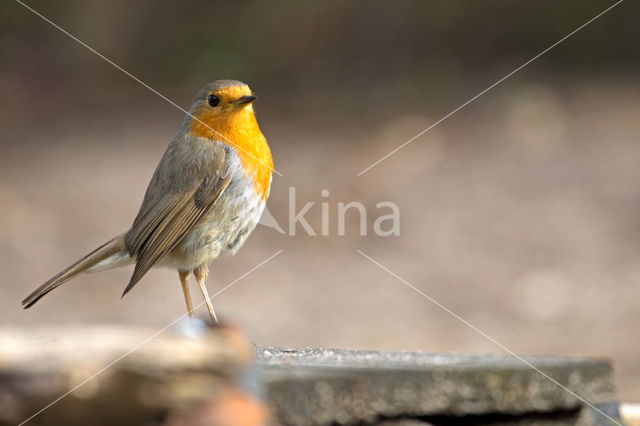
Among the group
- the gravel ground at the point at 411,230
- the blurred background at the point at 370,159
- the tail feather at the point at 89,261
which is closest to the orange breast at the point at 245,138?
the tail feather at the point at 89,261

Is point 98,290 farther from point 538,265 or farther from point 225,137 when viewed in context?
point 225,137

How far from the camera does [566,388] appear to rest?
6.44 feet

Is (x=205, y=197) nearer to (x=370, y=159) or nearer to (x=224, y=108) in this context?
(x=224, y=108)

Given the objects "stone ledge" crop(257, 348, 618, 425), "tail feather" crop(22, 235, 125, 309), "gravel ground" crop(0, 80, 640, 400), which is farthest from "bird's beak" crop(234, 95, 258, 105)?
"gravel ground" crop(0, 80, 640, 400)

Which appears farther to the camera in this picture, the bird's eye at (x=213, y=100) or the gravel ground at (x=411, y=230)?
the gravel ground at (x=411, y=230)

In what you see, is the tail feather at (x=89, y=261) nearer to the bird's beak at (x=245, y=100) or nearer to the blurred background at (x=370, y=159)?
the bird's beak at (x=245, y=100)

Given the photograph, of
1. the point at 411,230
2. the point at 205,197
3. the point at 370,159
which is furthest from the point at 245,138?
the point at 370,159

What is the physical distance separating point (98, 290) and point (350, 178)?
392 cm

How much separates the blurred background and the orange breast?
578 centimetres

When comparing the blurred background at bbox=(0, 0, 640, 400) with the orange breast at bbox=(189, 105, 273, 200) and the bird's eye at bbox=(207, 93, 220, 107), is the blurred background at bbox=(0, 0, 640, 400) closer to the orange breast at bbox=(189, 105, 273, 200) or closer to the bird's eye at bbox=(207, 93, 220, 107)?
the orange breast at bbox=(189, 105, 273, 200)

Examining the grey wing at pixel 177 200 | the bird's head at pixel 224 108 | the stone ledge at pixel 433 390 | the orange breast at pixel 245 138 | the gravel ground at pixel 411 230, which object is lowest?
the stone ledge at pixel 433 390

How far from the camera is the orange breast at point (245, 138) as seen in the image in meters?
4.75

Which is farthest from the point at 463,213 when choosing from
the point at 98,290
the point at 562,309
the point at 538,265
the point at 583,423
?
the point at 583,423

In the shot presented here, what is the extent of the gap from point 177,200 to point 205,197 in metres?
0.13
